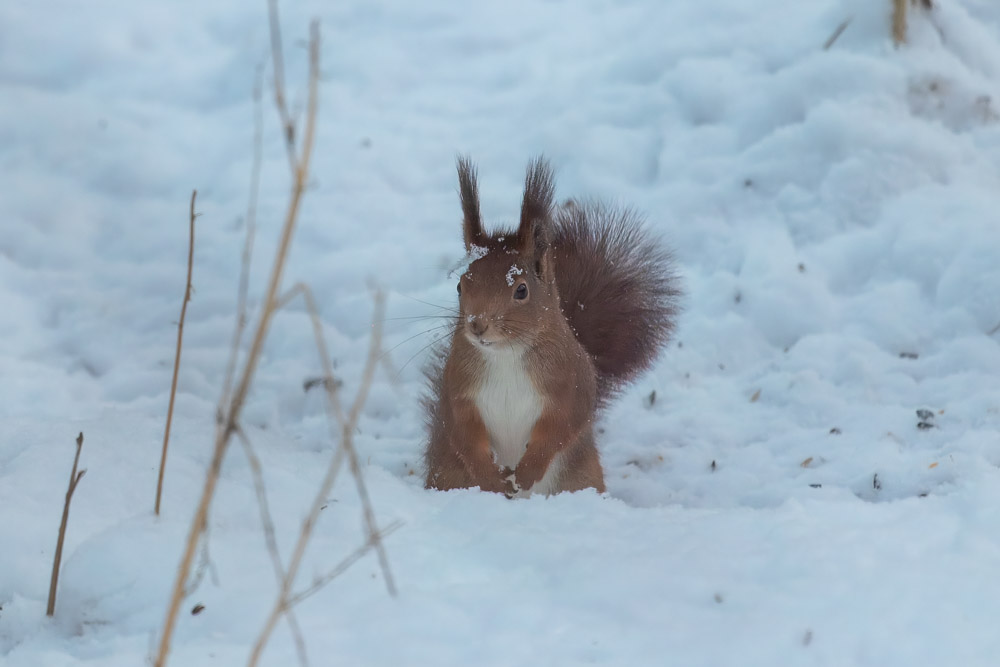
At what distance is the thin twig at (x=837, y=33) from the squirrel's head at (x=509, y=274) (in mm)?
2080

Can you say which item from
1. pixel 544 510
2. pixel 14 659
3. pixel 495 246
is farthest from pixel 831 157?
pixel 14 659

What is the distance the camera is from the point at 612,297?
2791mm

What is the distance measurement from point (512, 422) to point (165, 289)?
5.90ft

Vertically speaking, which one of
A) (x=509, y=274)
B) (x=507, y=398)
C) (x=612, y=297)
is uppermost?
(x=509, y=274)

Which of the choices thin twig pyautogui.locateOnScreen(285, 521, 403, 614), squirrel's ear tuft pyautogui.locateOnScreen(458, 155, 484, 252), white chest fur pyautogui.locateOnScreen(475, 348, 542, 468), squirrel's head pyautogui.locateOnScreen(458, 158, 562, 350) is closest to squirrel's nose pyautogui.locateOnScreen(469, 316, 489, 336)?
squirrel's head pyautogui.locateOnScreen(458, 158, 562, 350)

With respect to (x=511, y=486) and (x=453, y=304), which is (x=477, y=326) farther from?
(x=453, y=304)

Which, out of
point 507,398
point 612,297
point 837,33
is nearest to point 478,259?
point 507,398

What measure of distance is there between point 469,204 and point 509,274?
214 mm

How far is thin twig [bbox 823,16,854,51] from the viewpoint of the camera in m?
3.92

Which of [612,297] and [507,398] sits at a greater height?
[612,297]

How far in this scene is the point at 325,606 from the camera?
161cm

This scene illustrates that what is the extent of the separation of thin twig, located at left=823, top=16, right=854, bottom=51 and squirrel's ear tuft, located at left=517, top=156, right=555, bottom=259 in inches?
81.8

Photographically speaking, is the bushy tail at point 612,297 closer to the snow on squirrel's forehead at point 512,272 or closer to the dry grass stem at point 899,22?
the snow on squirrel's forehead at point 512,272

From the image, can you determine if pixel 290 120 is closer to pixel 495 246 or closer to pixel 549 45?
pixel 495 246
